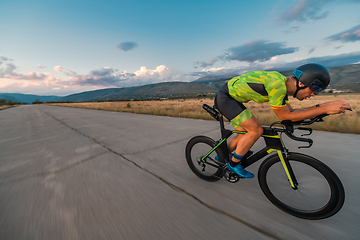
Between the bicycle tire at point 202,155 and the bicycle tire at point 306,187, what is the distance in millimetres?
650

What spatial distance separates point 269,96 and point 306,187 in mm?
1137

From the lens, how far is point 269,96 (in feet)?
5.97

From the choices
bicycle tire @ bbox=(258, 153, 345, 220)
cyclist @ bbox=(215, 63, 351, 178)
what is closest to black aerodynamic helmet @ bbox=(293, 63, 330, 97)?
cyclist @ bbox=(215, 63, 351, 178)

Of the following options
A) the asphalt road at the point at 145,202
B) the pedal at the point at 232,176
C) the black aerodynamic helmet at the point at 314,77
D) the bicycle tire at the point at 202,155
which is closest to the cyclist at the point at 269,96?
the black aerodynamic helmet at the point at 314,77

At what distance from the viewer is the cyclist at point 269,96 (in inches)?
67.4

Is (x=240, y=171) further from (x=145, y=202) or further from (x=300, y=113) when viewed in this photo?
(x=145, y=202)

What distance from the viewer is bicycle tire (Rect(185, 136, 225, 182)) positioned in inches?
98.4

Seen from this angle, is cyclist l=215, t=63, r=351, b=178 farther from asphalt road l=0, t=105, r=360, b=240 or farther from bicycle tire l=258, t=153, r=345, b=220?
asphalt road l=0, t=105, r=360, b=240

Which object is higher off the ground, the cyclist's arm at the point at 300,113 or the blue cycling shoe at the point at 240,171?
the cyclist's arm at the point at 300,113

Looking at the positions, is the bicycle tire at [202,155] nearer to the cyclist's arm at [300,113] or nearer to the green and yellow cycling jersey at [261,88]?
the green and yellow cycling jersey at [261,88]

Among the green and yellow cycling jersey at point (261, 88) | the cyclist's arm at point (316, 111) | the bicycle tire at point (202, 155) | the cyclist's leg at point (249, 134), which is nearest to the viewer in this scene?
the cyclist's arm at point (316, 111)

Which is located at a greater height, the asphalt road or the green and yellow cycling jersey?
the green and yellow cycling jersey

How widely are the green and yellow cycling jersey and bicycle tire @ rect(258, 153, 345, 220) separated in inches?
26.3

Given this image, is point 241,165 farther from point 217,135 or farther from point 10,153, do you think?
point 10,153
